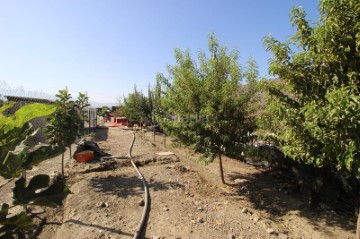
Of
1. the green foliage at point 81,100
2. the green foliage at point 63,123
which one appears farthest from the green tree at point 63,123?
the green foliage at point 81,100

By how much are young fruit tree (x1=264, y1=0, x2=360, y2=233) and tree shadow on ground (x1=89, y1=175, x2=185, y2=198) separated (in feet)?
13.5

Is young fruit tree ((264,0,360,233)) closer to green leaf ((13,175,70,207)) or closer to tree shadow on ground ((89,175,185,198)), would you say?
green leaf ((13,175,70,207))

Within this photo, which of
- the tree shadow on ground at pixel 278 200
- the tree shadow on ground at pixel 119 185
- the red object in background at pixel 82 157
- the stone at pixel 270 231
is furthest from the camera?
the red object in background at pixel 82 157

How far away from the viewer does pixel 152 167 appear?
9.72 meters

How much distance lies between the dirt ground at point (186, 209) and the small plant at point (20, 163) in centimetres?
158

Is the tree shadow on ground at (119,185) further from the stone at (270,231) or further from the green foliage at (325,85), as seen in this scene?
the green foliage at (325,85)

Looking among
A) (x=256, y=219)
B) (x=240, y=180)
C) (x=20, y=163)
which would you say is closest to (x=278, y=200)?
(x=256, y=219)

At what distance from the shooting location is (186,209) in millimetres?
6000

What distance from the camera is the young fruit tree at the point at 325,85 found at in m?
2.98

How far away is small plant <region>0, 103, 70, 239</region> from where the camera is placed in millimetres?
1780

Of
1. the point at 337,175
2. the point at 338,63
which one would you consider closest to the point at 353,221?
the point at 337,175

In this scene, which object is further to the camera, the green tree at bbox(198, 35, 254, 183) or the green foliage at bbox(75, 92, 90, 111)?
the green foliage at bbox(75, 92, 90, 111)

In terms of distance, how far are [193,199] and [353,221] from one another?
11.8 ft

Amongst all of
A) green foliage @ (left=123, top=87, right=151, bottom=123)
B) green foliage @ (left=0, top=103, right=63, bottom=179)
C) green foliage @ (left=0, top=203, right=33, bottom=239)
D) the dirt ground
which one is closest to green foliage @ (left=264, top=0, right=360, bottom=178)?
the dirt ground
